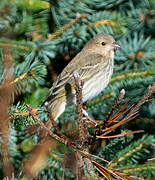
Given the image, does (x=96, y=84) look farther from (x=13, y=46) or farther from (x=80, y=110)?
(x=80, y=110)

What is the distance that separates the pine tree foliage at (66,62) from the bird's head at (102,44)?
95 millimetres

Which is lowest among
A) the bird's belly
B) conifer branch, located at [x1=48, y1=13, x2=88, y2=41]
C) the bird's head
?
the bird's belly

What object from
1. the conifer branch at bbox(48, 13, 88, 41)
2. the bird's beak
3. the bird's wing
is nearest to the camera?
the conifer branch at bbox(48, 13, 88, 41)

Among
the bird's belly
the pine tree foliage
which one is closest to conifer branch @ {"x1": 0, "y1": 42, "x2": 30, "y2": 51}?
the pine tree foliage

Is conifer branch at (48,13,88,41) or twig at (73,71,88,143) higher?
conifer branch at (48,13,88,41)

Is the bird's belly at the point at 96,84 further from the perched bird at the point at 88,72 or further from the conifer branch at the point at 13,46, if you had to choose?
the conifer branch at the point at 13,46

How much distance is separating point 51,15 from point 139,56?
1.01 meters

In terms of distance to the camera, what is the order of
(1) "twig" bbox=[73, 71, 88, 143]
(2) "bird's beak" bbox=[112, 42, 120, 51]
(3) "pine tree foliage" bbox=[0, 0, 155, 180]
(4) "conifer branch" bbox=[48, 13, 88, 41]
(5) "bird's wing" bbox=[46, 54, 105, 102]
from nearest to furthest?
(1) "twig" bbox=[73, 71, 88, 143] → (3) "pine tree foliage" bbox=[0, 0, 155, 180] → (4) "conifer branch" bbox=[48, 13, 88, 41] → (5) "bird's wing" bbox=[46, 54, 105, 102] → (2) "bird's beak" bbox=[112, 42, 120, 51]

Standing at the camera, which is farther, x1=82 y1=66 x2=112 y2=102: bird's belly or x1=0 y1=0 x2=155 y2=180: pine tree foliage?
x1=82 y1=66 x2=112 y2=102: bird's belly

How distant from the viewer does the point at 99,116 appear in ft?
9.96

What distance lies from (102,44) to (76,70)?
0.55 metres

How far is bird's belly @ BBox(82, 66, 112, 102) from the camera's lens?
3080 millimetres

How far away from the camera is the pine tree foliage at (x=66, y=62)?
2277 millimetres

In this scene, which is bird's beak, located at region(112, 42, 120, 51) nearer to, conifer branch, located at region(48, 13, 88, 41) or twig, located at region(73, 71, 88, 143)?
conifer branch, located at region(48, 13, 88, 41)
